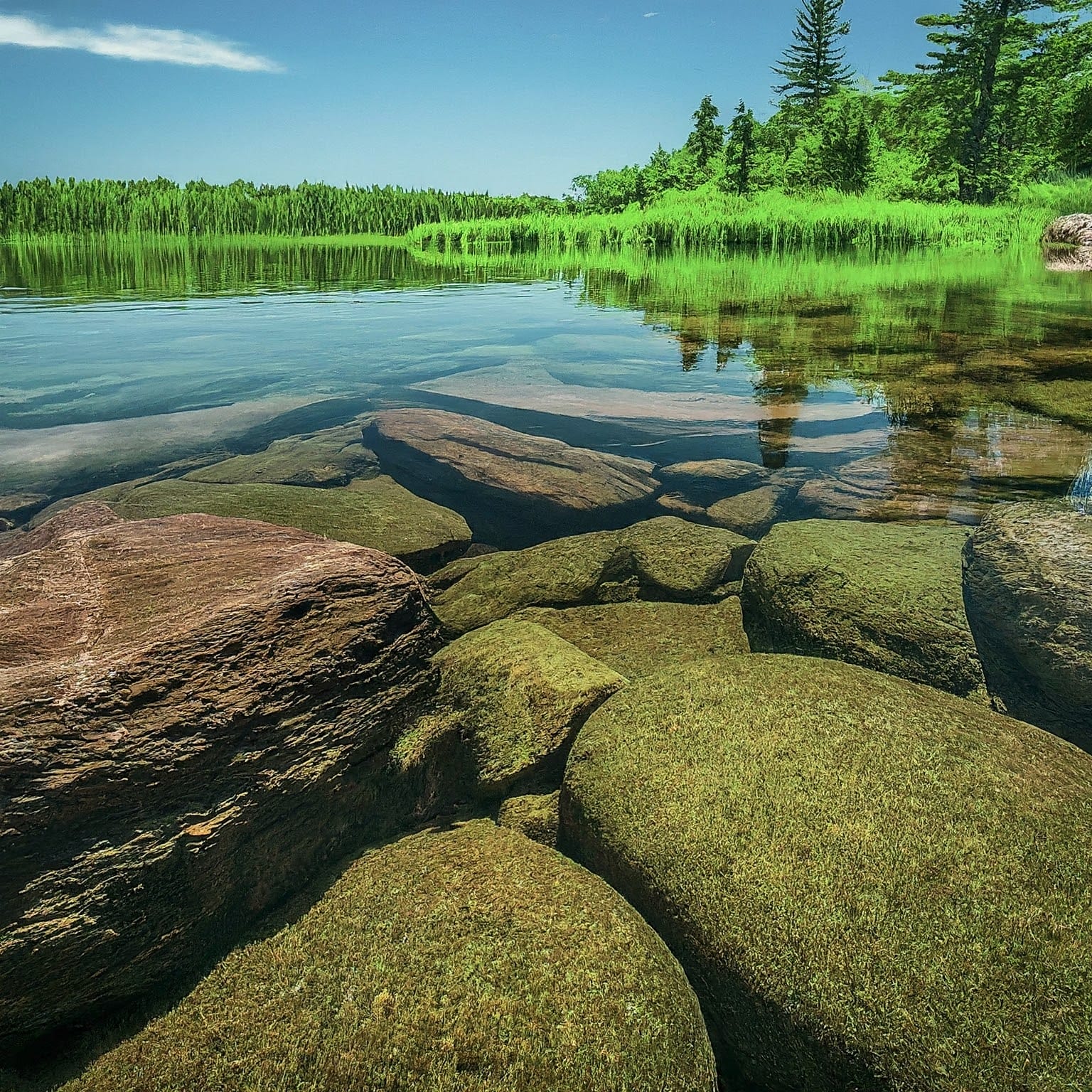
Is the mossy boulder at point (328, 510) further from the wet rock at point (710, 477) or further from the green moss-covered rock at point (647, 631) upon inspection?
the wet rock at point (710, 477)

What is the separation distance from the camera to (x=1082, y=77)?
31.7 m

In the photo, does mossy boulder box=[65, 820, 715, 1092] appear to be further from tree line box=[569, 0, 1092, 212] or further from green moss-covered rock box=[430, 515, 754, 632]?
tree line box=[569, 0, 1092, 212]

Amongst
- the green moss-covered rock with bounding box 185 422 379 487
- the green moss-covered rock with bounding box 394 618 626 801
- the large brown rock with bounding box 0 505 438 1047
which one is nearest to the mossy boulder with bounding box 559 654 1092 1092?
the green moss-covered rock with bounding box 394 618 626 801

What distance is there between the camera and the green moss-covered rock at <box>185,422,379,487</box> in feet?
13.6

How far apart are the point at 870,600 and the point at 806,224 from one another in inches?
744

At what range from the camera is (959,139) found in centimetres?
3134

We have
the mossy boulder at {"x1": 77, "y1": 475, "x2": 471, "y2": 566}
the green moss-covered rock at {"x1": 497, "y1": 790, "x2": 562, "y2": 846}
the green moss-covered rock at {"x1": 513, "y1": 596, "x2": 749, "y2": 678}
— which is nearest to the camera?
the green moss-covered rock at {"x1": 497, "y1": 790, "x2": 562, "y2": 846}

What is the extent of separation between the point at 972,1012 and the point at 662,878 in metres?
0.73

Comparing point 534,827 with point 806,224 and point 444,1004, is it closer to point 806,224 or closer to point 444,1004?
point 444,1004

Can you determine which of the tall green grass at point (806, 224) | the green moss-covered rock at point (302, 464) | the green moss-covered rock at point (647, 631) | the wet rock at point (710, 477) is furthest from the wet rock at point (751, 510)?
the tall green grass at point (806, 224)

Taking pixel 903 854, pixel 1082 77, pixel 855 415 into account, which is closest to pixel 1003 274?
pixel 855 415

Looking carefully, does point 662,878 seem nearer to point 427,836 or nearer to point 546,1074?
point 546,1074

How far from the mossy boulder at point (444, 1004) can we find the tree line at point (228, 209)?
36.4 metres

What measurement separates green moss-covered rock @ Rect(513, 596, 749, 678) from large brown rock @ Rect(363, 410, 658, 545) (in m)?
0.68
